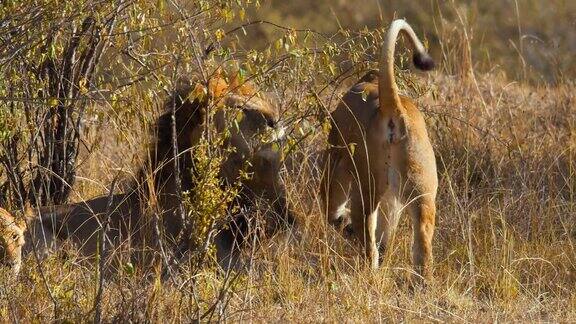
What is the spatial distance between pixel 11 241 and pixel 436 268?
193 centimetres

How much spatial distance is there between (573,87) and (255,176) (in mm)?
3891

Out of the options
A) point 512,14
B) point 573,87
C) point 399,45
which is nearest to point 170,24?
point 399,45

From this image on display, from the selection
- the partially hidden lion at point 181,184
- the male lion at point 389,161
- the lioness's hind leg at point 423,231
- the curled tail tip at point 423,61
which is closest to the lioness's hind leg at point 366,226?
the male lion at point 389,161

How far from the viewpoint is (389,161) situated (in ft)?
18.9

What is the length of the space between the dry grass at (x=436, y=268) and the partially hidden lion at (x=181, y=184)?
184 millimetres

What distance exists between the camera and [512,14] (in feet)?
64.4

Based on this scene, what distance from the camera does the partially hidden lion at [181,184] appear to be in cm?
617

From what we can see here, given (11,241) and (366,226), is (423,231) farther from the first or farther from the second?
(11,241)

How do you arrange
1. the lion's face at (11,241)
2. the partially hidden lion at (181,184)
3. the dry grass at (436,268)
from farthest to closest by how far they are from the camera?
the partially hidden lion at (181,184)
the lion's face at (11,241)
the dry grass at (436,268)

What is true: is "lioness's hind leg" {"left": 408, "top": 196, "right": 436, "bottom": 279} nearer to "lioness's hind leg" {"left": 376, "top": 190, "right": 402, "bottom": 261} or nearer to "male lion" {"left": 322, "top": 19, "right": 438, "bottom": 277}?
"male lion" {"left": 322, "top": 19, "right": 438, "bottom": 277}

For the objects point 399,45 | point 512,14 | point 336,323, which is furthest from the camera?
point 512,14

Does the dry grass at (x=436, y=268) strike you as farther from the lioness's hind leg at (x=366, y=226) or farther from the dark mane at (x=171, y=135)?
the dark mane at (x=171, y=135)

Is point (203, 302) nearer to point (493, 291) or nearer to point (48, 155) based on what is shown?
point (493, 291)

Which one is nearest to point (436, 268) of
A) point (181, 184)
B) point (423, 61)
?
point (423, 61)
